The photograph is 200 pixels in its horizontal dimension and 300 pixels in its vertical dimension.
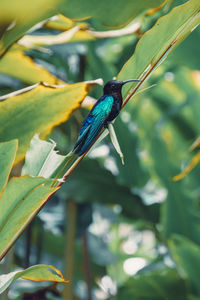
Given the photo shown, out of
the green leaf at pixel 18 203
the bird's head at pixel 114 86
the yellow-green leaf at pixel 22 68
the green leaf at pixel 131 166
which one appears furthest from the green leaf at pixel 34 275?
the green leaf at pixel 131 166

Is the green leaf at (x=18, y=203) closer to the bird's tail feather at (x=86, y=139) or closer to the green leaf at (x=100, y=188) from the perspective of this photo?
the bird's tail feather at (x=86, y=139)

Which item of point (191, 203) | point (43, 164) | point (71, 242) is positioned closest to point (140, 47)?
point (43, 164)

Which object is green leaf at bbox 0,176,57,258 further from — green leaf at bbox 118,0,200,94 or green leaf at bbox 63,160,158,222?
green leaf at bbox 63,160,158,222

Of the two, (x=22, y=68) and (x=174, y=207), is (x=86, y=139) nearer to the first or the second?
(x=22, y=68)

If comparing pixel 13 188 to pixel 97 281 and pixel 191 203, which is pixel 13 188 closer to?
pixel 191 203

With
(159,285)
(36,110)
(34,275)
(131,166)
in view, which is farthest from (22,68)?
(159,285)

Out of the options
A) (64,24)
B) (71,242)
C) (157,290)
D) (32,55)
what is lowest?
(157,290)

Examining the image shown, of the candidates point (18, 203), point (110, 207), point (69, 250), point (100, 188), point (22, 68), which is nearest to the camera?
point (18, 203)
